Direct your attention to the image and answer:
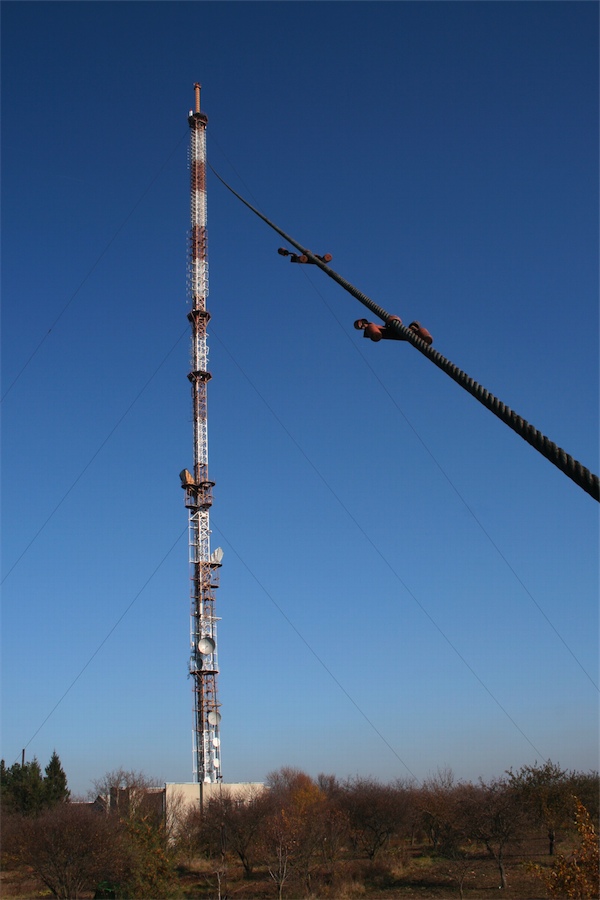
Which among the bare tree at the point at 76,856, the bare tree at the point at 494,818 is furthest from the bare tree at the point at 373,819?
the bare tree at the point at 76,856

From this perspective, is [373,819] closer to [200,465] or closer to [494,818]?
[494,818]

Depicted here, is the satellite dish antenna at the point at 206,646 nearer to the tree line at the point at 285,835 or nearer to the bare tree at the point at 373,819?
the tree line at the point at 285,835

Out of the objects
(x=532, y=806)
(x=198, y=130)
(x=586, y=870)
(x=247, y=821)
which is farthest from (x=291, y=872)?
(x=198, y=130)

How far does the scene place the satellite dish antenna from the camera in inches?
1681

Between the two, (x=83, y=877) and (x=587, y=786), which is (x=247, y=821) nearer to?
(x=83, y=877)

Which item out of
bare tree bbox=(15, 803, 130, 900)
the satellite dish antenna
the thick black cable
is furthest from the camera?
the satellite dish antenna

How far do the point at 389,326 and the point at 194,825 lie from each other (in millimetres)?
41059

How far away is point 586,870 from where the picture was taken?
1989cm

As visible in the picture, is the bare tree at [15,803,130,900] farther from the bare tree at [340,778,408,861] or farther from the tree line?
the bare tree at [340,778,408,861]

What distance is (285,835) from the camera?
35844 millimetres

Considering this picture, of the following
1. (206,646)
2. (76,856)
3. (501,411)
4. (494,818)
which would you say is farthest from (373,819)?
(501,411)

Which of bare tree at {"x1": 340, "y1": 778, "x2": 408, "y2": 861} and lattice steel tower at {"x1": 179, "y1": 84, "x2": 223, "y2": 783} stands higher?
lattice steel tower at {"x1": 179, "y1": 84, "x2": 223, "y2": 783}

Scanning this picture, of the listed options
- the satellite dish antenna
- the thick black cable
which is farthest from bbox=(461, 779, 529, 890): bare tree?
the thick black cable

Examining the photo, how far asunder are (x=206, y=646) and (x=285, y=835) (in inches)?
436
